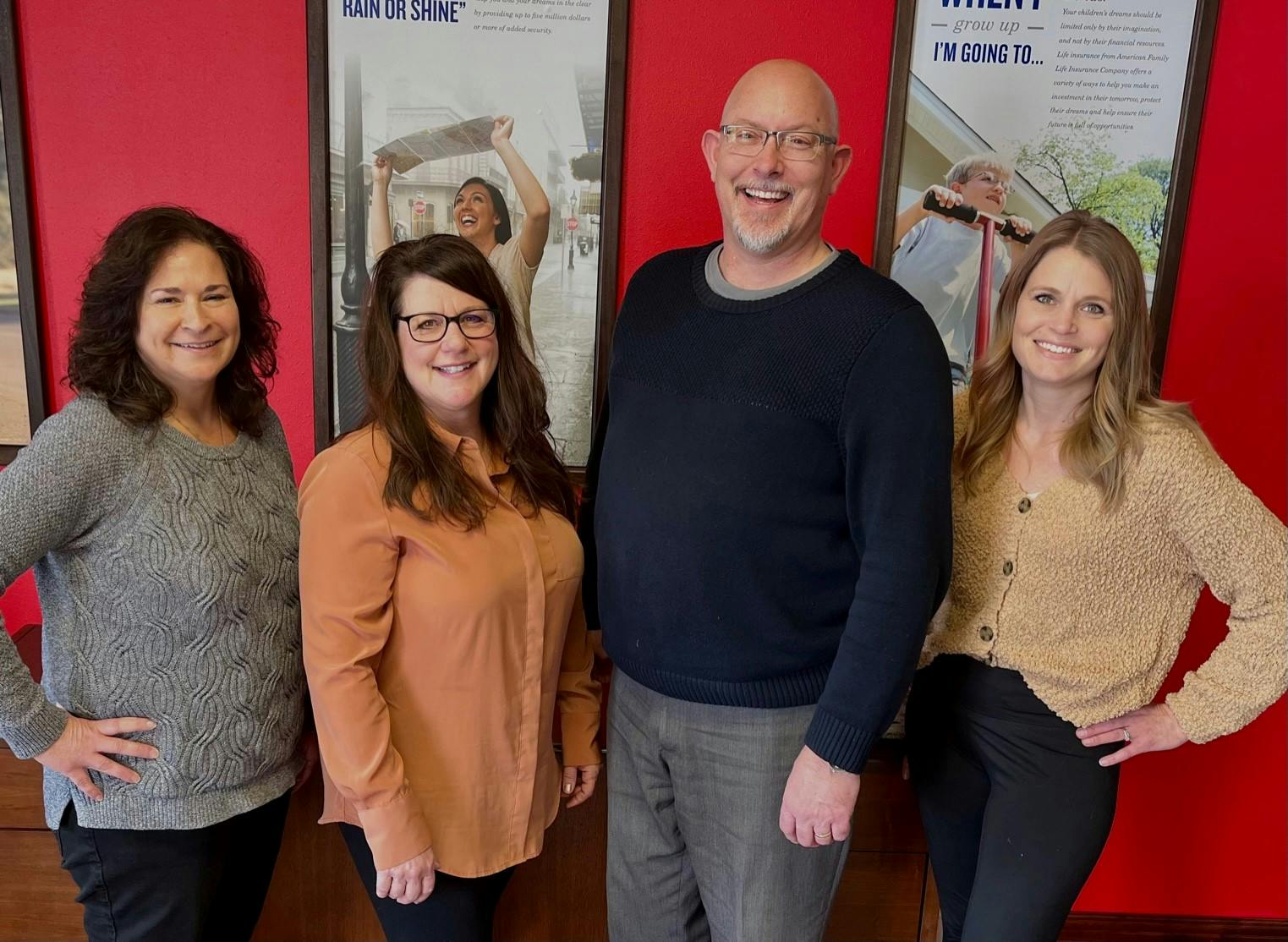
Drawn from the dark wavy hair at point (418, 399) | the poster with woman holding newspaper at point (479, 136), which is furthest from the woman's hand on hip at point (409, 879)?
the poster with woman holding newspaper at point (479, 136)

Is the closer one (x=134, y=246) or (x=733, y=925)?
(x=134, y=246)

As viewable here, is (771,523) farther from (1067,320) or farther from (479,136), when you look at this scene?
(479,136)

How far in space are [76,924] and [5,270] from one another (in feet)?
4.77

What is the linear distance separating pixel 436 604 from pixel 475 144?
1.11m

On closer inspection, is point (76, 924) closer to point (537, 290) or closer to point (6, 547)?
point (6, 547)

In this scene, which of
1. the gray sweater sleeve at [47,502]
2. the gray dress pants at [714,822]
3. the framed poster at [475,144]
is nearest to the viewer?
the gray sweater sleeve at [47,502]

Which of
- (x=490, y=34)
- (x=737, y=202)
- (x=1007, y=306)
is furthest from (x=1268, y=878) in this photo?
(x=490, y=34)

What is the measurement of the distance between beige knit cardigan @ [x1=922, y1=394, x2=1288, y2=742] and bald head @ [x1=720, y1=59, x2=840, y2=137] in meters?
0.63

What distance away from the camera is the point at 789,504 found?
4.27ft

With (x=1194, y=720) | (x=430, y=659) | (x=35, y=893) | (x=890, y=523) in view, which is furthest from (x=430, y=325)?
(x=35, y=893)

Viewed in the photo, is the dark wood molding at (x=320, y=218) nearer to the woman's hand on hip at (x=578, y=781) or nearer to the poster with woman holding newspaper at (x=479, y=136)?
the poster with woman holding newspaper at (x=479, y=136)

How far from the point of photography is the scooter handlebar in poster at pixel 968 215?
1961mm

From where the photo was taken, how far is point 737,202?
1.37m

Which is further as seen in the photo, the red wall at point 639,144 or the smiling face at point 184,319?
the red wall at point 639,144
